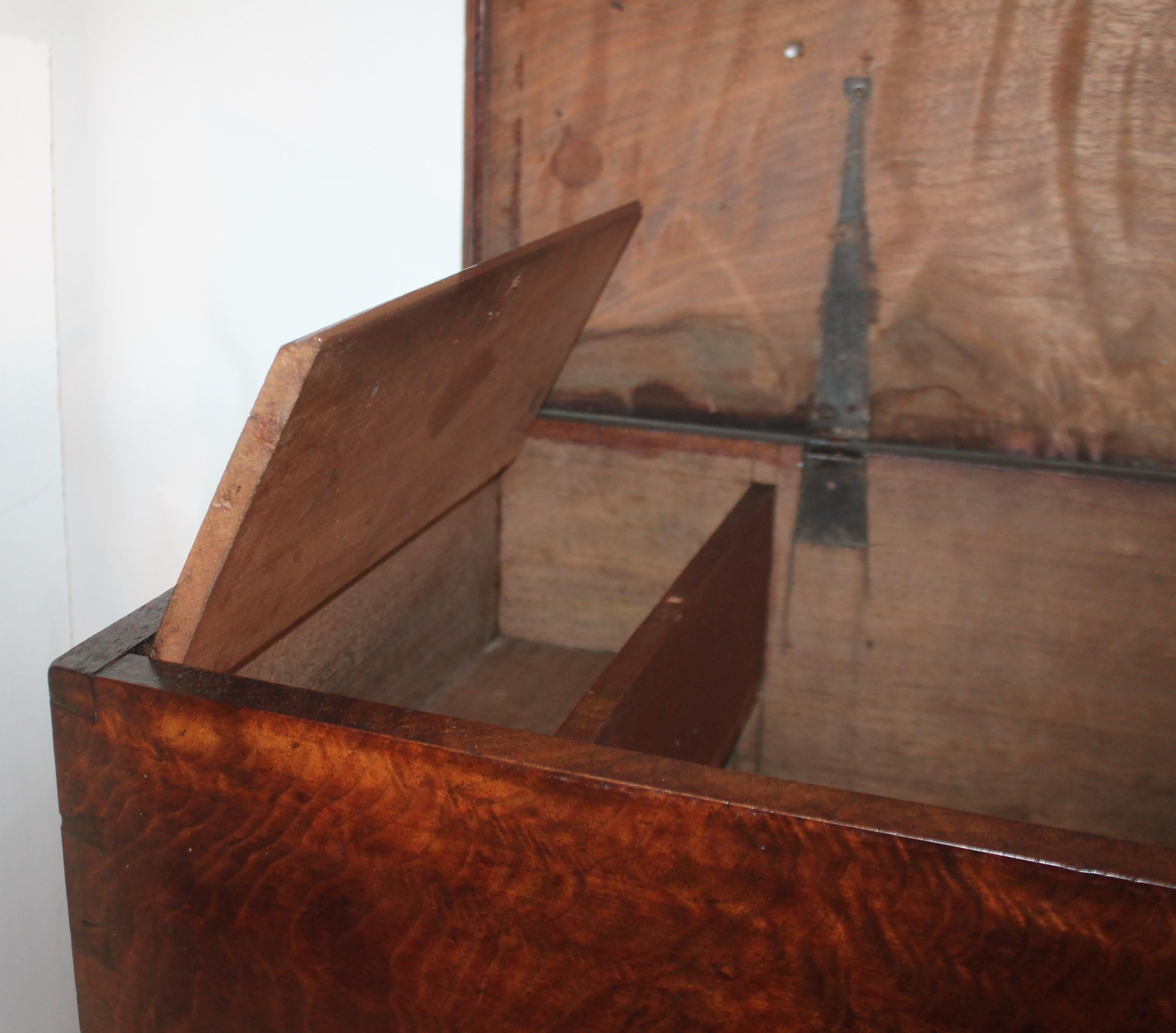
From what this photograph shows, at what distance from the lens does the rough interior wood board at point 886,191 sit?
1.23m

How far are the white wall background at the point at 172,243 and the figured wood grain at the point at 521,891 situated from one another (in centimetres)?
85

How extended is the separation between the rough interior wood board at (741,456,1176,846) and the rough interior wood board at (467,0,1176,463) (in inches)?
3.2

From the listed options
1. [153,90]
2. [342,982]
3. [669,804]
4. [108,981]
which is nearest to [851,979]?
[669,804]

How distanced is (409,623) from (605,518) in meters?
0.31

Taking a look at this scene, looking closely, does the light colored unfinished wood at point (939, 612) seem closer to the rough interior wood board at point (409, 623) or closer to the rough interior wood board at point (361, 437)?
the rough interior wood board at point (409, 623)

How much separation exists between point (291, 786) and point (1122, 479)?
3.30 feet

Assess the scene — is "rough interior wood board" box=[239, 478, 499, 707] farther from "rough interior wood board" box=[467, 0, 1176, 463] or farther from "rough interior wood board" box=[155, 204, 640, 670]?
"rough interior wood board" box=[467, 0, 1176, 463]

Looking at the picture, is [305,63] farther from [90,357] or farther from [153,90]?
[90,357]

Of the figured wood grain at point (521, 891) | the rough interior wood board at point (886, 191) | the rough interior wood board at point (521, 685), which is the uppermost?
the rough interior wood board at point (886, 191)

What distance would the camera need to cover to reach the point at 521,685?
1464mm

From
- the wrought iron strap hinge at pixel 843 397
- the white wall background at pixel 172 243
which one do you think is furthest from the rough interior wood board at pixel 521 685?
the white wall background at pixel 172 243

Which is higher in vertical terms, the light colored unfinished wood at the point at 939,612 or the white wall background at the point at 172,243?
the white wall background at the point at 172,243

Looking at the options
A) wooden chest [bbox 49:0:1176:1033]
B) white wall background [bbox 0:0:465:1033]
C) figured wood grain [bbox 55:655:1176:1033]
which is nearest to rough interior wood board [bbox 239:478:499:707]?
wooden chest [bbox 49:0:1176:1033]

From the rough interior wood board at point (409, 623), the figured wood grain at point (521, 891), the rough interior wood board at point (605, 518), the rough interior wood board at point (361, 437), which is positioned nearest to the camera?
the figured wood grain at point (521, 891)
